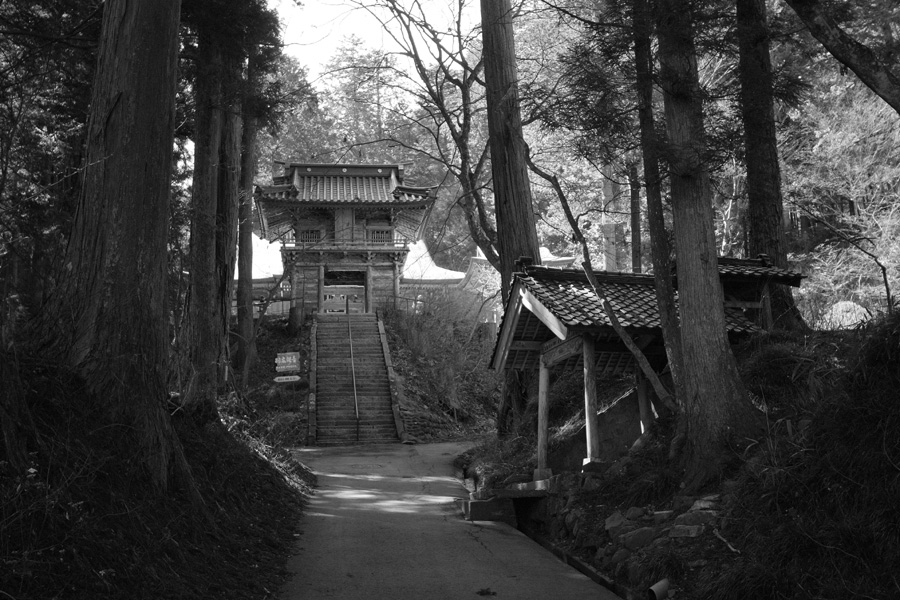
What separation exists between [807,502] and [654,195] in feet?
15.9

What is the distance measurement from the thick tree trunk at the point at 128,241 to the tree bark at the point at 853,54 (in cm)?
551

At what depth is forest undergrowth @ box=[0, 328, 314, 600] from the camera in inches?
184

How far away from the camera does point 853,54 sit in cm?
613

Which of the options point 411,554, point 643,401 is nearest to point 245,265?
point 643,401

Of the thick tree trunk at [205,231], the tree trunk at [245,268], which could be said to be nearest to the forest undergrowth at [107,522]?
the thick tree trunk at [205,231]

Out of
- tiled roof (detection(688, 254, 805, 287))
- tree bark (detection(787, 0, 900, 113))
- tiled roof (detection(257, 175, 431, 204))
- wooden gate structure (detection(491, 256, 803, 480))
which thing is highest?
tiled roof (detection(257, 175, 431, 204))

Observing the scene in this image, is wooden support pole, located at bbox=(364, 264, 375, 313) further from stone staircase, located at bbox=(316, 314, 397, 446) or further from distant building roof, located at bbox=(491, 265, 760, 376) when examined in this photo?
distant building roof, located at bbox=(491, 265, 760, 376)

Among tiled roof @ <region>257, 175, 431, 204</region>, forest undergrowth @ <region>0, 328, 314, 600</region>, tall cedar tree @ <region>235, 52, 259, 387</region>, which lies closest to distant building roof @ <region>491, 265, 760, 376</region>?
forest undergrowth @ <region>0, 328, 314, 600</region>

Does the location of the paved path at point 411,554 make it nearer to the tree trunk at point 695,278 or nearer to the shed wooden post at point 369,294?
the tree trunk at point 695,278

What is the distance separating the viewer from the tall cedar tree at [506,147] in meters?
16.0

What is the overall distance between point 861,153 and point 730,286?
371 inches

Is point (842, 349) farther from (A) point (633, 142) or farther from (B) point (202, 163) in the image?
(B) point (202, 163)

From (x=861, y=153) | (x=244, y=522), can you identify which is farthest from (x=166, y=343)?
(x=861, y=153)

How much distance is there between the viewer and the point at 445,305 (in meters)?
34.7
